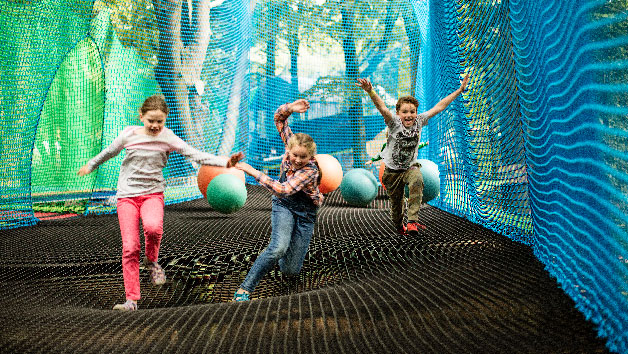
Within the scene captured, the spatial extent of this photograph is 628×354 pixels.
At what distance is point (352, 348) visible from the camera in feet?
7.34

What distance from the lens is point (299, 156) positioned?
3.75 metres

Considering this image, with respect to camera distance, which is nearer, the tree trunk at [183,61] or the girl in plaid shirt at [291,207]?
the girl in plaid shirt at [291,207]

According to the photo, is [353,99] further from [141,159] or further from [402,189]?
[141,159]

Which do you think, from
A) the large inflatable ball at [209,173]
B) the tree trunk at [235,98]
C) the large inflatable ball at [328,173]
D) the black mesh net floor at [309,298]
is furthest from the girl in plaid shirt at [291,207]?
the tree trunk at [235,98]

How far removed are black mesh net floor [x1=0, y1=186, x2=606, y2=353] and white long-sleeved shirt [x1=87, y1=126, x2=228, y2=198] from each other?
0.79 meters

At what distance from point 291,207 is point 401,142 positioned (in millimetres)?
1881

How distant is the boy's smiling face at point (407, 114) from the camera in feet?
17.4

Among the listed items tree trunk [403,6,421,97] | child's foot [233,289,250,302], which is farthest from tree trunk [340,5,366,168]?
child's foot [233,289,250,302]

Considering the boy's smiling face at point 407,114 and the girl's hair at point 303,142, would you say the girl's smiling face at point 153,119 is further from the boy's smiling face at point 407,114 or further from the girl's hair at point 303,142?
the boy's smiling face at point 407,114

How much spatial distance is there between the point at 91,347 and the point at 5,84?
17.7ft

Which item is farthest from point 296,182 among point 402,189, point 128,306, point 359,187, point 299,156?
point 359,187

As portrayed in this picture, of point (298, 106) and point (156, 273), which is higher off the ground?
point (298, 106)

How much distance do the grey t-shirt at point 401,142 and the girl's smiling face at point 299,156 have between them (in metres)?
1.83

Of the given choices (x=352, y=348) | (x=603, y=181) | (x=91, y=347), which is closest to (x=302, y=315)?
(x=352, y=348)
